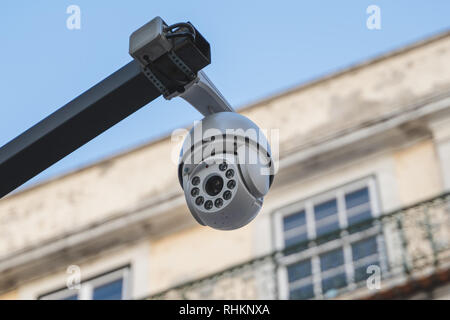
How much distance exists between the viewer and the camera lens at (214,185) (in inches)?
148

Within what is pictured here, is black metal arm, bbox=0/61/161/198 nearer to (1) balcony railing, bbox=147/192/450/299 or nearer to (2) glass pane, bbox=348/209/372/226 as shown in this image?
(1) balcony railing, bbox=147/192/450/299

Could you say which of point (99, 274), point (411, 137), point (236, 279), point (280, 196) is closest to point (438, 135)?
point (411, 137)

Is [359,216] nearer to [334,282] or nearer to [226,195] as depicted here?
[334,282]

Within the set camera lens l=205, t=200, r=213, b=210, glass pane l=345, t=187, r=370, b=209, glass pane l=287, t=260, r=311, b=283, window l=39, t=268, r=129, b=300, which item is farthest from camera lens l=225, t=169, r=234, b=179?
window l=39, t=268, r=129, b=300

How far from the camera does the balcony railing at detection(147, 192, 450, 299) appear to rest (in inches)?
499

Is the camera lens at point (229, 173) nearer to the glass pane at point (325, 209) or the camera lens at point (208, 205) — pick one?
the camera lens at point (208, 205)

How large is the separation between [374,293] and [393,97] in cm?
318

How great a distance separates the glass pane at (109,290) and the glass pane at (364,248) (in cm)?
337

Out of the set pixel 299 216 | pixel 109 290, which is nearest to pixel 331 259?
pixel 299 216

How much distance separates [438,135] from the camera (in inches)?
550

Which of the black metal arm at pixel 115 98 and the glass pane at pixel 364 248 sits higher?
the glass pane at pixel 364 248

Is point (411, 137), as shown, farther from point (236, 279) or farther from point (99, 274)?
point (99, 274)

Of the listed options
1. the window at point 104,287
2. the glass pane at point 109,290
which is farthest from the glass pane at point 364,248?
the glass pane at point 109,290

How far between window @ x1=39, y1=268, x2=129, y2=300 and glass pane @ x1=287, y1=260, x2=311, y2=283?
2.39 meters
